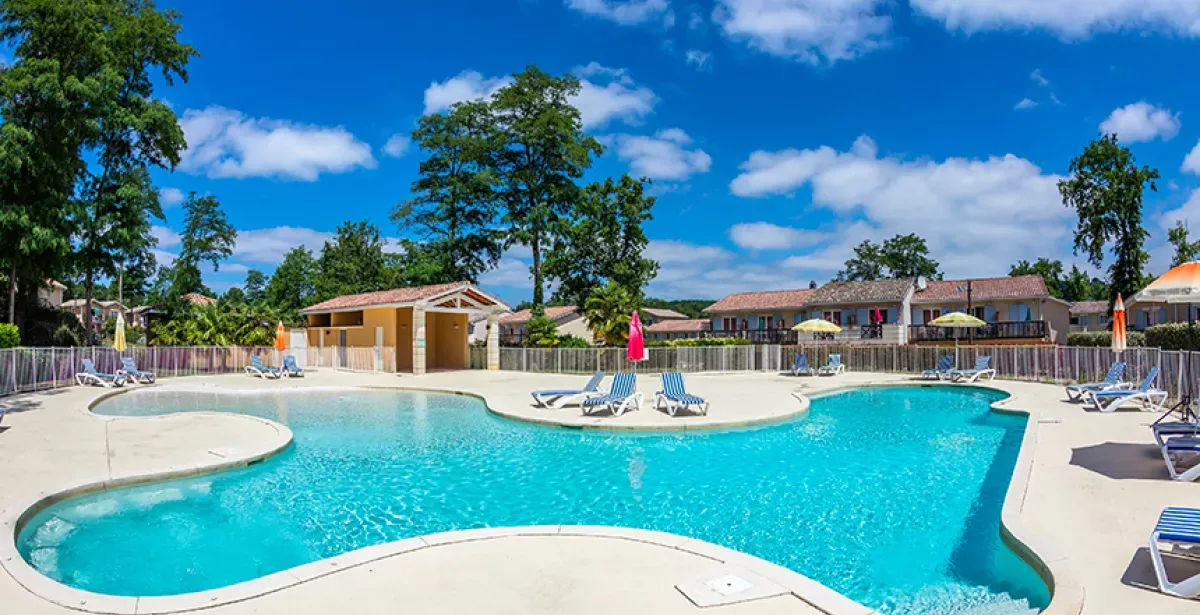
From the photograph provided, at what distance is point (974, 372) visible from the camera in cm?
2342

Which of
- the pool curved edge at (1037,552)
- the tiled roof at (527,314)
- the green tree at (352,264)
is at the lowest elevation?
the pool curved edge at (1037,552)

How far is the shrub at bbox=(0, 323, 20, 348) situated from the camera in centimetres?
1911

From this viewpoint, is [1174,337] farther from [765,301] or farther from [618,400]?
[765,301]

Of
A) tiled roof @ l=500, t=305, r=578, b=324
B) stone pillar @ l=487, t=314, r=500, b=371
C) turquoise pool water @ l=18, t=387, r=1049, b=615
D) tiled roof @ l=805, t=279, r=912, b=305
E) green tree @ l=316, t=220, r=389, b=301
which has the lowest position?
turquoise pool water @ l=18, t=387, r=1049, b=615

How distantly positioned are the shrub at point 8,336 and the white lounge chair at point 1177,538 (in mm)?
25759

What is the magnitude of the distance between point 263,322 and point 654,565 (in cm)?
3498

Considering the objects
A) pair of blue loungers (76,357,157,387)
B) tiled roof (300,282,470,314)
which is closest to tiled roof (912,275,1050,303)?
tiled roof (300,282,470,314)

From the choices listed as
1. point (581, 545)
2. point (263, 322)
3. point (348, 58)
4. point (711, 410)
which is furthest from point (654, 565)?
point (263, 322)

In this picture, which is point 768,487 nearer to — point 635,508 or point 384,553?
point 635,508

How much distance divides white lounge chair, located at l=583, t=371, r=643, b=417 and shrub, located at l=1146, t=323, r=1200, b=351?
51.9ft

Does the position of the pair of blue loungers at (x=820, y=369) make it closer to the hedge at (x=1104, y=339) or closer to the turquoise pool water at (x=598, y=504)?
the hedge at (x=1104, y=339)

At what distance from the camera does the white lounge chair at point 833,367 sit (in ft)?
91.9

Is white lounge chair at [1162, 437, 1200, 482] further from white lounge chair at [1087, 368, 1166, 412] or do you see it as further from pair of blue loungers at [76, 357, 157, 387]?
pair of blue loungers at [76, 357, 157, 387]

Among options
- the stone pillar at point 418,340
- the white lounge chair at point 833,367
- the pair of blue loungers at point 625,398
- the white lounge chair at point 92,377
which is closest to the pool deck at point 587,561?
the pair of blue loungers at point 625,398
